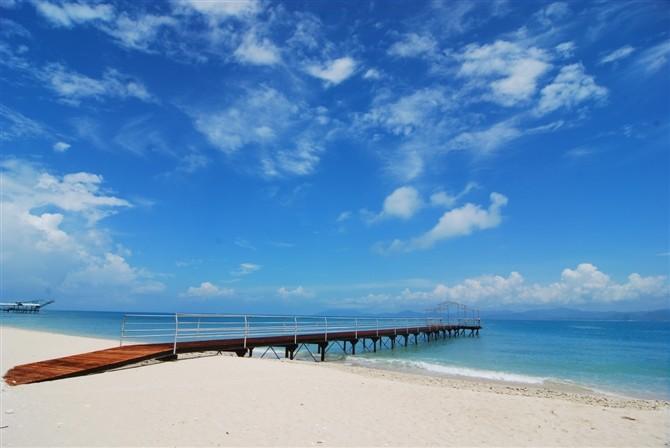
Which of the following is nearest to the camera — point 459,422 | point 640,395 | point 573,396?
point 459,422

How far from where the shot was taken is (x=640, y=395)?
45.8ft

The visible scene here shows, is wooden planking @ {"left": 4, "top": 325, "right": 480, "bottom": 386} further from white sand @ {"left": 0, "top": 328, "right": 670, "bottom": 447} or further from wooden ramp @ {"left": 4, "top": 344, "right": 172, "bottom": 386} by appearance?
white sand @ {"left": 0, "top": 328, "right": 670, "bottom": 447}

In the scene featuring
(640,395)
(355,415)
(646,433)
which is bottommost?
(640,395)

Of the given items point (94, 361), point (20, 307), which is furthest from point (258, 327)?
point (20, 307)

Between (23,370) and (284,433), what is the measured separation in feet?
25.2

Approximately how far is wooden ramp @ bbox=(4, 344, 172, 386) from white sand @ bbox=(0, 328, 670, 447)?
318 millimetres

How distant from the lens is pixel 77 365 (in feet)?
32.4

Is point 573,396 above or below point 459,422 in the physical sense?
below

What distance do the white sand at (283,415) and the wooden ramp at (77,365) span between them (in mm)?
318

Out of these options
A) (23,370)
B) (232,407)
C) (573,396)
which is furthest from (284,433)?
(573,396)

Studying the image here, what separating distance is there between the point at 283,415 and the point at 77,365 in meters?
6.35

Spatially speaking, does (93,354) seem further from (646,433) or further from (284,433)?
(646,433)

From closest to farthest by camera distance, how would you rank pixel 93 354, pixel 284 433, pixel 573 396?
pixel 284 433 → pixel 93 354 → pixel 573 396

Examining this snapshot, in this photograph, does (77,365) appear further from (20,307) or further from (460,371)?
(20,307)
